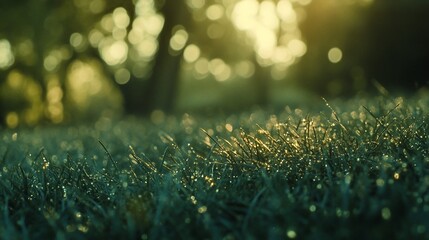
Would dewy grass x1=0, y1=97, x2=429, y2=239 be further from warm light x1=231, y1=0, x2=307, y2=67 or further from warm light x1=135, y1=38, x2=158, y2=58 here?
warm light x1=135, y1=38, x2=158, y2=58

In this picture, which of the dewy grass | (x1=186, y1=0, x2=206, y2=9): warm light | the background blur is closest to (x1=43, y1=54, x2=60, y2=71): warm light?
the background blur

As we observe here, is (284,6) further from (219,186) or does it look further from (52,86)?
(219,186)

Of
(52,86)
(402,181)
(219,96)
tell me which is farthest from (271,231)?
(219,96)

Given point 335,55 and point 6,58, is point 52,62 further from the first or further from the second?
point 335,55

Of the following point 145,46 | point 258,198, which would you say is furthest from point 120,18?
point 258,198

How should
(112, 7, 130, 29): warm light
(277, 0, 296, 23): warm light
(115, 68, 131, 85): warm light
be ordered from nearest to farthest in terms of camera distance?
(112, 7, 130, 29): warm light < (115, 68, 131, 85): warm light < (277, 0, 296, 23): warm light

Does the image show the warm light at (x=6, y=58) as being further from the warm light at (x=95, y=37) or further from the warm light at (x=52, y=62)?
the warm light at (x=95, y=37)
